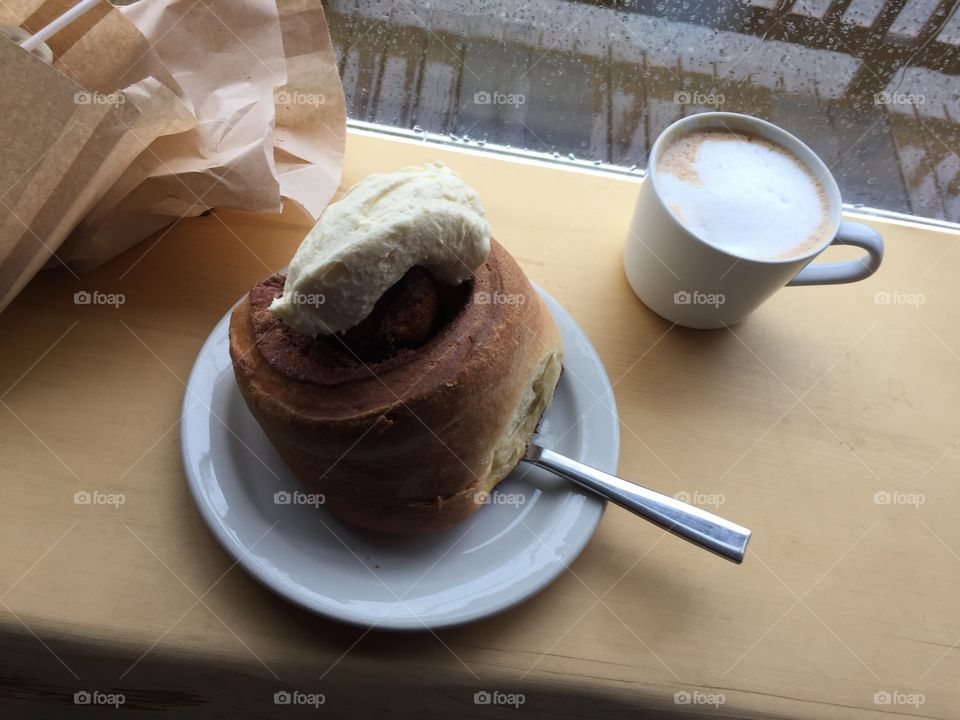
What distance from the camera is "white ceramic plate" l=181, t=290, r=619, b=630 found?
2.19 ft

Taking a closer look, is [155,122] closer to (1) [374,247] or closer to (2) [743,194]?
(1) [374,247]

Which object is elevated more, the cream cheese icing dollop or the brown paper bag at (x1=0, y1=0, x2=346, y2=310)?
the cream cheese icing dollop

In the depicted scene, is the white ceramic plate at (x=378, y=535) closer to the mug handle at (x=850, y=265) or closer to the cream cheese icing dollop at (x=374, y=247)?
the cream cheese icing dollop at (x=374, y=247)

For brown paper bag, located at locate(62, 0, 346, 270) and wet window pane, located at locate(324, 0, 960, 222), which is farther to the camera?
wet window pane, located at locate(324, 0, 960, 222)

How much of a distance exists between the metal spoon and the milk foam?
0.28 meters

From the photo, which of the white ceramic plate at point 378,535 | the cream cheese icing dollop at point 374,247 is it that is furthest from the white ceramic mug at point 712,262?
the cream cheese icing dollop at point 374,247

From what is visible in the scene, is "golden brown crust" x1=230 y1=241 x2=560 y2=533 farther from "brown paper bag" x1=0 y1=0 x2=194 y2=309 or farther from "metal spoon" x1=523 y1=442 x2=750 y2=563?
"brown paper bag" x1=0 y1=0 x2=194 y2=309

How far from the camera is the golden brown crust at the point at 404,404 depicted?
0.63 m

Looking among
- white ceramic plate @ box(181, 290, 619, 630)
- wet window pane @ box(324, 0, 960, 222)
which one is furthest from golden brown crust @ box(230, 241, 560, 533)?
wet window pane @ box(324, 0, 960, 222)

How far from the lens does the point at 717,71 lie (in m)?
1.13

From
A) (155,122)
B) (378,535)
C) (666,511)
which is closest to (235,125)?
(155,122)

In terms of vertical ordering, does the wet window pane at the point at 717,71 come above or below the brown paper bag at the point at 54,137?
above

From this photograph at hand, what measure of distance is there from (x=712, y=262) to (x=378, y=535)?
1.53 feet

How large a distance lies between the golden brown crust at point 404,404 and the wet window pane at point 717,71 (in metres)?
0.49
